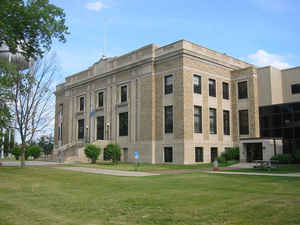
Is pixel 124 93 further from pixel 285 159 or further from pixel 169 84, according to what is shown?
pixel 285 159

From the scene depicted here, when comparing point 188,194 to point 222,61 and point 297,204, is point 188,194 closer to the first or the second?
point 297,204

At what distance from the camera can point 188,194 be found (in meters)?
11.1

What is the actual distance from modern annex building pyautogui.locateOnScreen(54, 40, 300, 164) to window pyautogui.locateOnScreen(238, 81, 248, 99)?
0.13 m

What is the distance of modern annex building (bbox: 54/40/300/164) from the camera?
34125 mm

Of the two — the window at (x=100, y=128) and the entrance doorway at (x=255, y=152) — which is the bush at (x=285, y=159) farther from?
the window at (x=100, y=128)

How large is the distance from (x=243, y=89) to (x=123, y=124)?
52.2 ft

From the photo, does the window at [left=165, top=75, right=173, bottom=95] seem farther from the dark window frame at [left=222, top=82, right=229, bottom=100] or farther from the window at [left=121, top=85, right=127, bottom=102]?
the dark window frame at [left=222, top=82, right=229, bottom=100]

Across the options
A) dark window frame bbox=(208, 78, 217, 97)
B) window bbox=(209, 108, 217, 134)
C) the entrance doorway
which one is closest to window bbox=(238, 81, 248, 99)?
dark window frame bbox=(208, 78, 217, 97)

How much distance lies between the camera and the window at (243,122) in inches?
1511

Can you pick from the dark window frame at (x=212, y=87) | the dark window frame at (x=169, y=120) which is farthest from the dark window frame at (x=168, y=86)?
the dark window frame at (x=212, y=87)

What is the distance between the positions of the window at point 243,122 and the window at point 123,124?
47.2 feet

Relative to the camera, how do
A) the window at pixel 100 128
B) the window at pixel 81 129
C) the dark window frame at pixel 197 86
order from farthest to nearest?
the window at pixel 81 129, the window at pixel 100 128, the dark window frame at pixel 197 86

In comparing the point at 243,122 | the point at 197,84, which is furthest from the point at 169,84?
the point at 243,122

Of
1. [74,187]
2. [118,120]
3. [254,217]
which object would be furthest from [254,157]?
[254,217]
